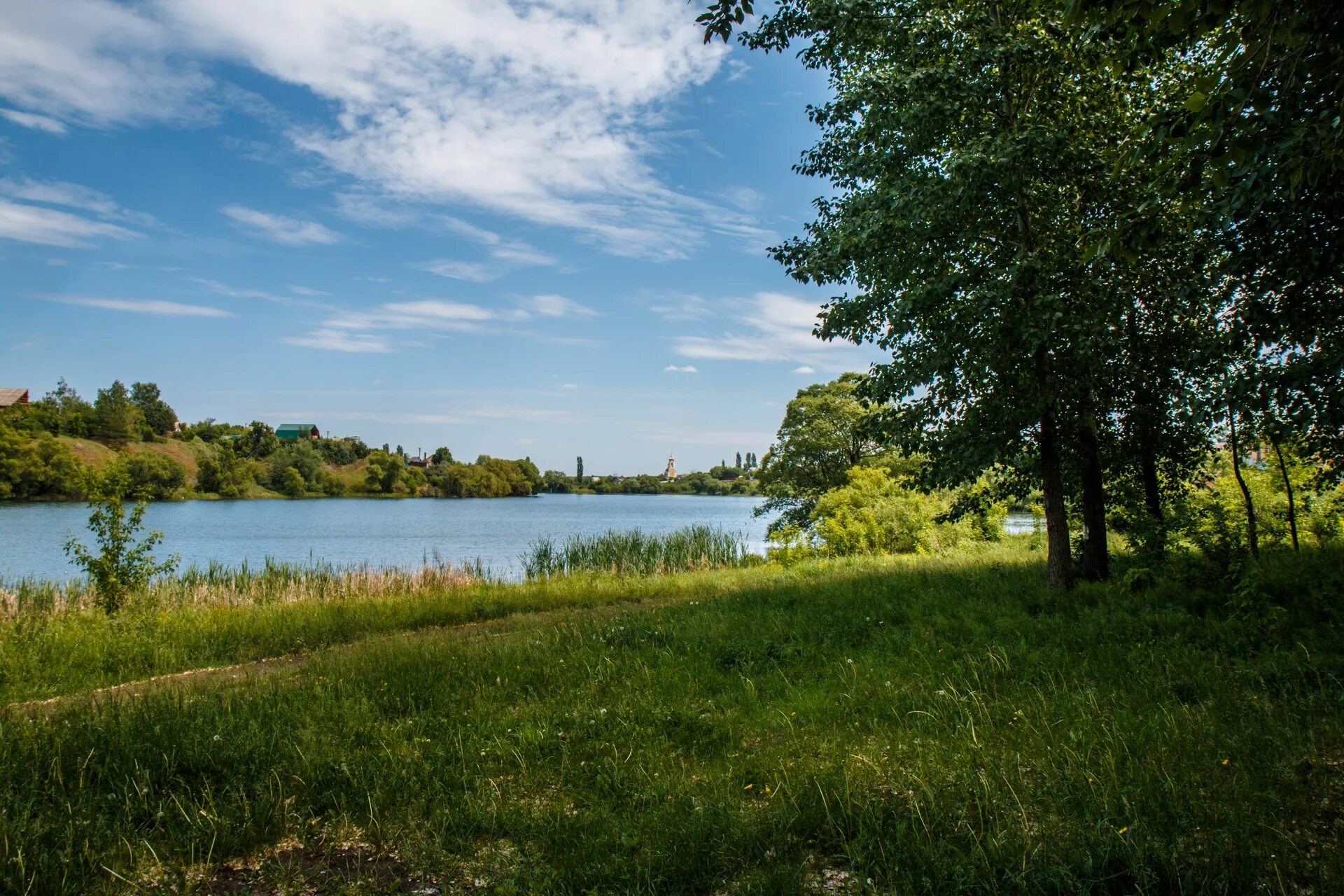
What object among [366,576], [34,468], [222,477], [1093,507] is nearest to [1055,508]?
[1093,507]

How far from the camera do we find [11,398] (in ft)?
269

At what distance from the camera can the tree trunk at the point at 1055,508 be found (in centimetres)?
980

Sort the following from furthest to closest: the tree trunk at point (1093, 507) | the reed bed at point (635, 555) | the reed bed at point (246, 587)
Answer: the reed bed at point (635, 555) → the reed bed at point (246, 587) → the tree trunk at point (1093, 507)

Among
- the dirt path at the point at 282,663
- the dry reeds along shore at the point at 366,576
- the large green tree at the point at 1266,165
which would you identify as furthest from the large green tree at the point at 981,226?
the dry reeds along shore at the point at 366,576

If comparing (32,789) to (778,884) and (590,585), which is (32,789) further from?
(590,585)

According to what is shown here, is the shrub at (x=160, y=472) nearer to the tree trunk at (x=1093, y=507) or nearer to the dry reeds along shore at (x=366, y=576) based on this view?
the dry reeds along shore at (x=366, y=576)

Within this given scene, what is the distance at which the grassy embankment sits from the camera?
359cm

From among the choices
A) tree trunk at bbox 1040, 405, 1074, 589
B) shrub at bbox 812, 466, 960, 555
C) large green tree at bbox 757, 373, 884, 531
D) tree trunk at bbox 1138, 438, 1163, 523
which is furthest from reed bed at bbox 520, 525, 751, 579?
tree trunk at bbox 1138, 438, 1163, 523

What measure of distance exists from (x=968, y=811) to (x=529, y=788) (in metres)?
2.68

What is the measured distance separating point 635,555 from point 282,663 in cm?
1074

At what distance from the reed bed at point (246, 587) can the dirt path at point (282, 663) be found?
12.7 feet

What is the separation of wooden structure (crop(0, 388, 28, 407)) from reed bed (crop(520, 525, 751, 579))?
3422 inches

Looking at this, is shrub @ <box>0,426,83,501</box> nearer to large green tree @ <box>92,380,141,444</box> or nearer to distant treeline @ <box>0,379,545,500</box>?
distant treeline @ <box>0,379,545,500</box>

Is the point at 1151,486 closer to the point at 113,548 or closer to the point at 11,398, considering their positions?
the point at 113,548
